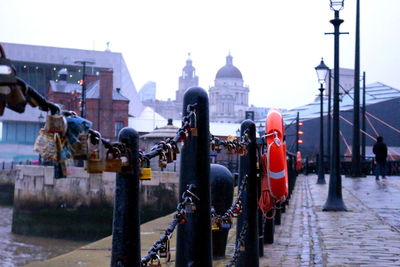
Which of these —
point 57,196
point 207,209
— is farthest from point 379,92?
point 207,209

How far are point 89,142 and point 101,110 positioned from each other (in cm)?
5256

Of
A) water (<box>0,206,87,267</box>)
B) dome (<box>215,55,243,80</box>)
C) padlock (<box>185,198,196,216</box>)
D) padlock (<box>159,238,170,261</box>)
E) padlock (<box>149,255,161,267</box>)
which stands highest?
dome (<box>215,55,243,80</box>)

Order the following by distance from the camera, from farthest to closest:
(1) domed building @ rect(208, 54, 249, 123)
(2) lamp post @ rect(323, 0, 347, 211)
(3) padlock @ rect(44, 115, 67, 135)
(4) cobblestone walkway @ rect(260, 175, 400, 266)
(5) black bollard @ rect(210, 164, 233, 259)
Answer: (1) domed building @ rect(208, 54, 249, 123) → (2) lamp post @ rect(323, 0, 347, 211) → (4) cobblestone walkway @ rect(260, 175, 400, 266) → (5) black bollard @ rect(210, 164, 233, 259) → (3) padlock @ rect(44, 115, 67, 135)

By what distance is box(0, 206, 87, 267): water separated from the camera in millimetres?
20114

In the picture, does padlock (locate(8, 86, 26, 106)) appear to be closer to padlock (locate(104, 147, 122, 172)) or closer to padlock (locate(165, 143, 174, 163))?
padlock (locate(104, 147, 122, 172))

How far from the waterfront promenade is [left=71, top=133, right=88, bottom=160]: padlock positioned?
395 centimetres

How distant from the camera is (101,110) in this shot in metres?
53.9

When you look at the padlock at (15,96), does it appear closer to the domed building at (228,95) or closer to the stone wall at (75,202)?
the stone wall at (75,202)

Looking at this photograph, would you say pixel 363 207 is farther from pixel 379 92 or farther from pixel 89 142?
pixel 379 92

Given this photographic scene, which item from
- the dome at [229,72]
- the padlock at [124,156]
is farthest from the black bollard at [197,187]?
the dome at [229,72]

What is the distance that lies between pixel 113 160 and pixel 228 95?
16755 cm

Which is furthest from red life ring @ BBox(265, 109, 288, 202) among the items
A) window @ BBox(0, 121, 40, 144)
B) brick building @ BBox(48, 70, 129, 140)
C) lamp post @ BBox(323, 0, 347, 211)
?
window @ BBox(0, 121, 40, 144)

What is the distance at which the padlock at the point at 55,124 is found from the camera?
5.96 ft

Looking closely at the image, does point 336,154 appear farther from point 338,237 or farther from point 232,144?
point 232,144
